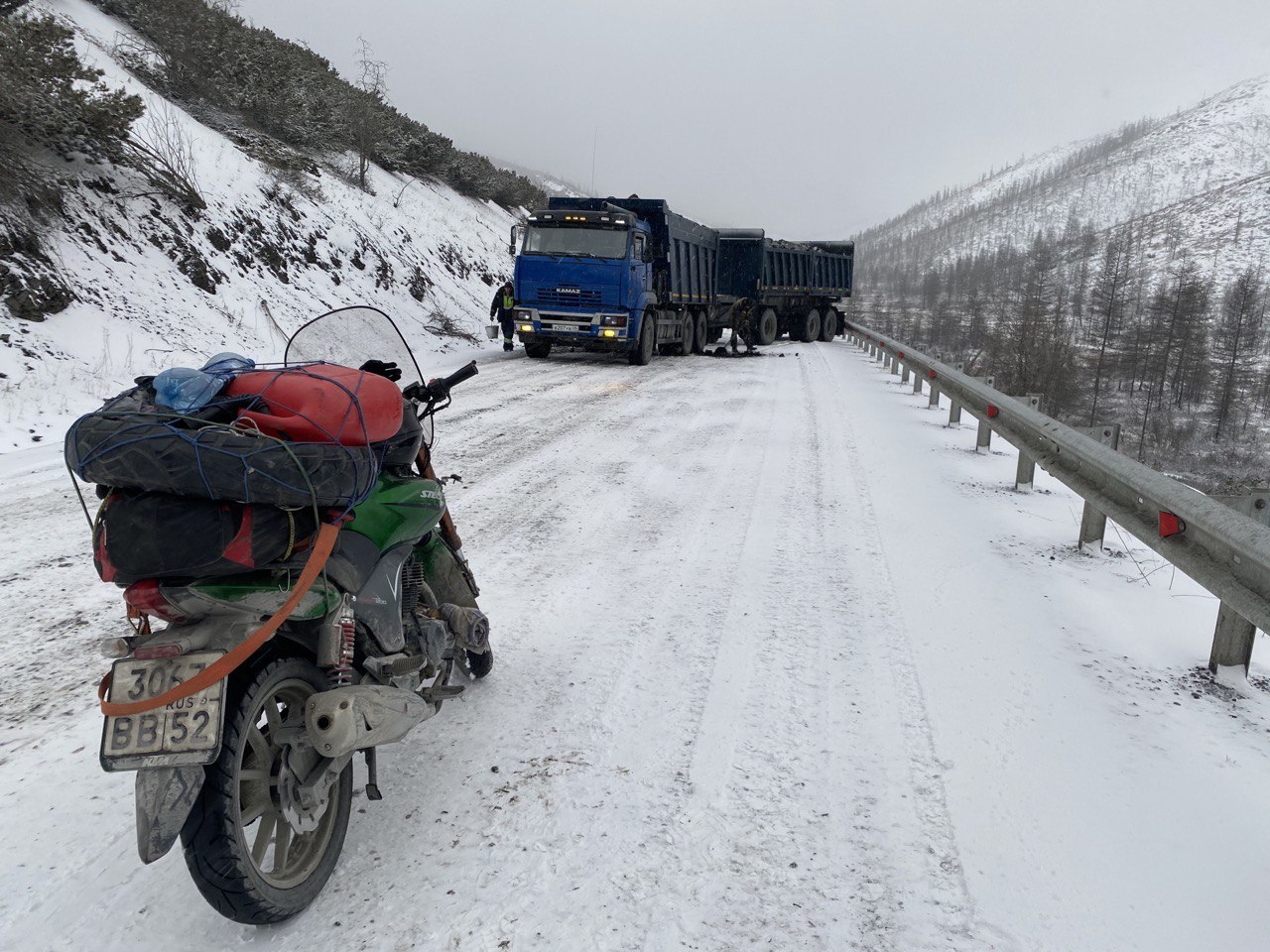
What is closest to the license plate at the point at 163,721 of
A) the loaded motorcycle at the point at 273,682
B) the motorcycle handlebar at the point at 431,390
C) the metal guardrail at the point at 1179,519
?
the loaded motorcycle at the point at 273,682

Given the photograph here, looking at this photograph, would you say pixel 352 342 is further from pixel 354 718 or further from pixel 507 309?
pixel 507 309

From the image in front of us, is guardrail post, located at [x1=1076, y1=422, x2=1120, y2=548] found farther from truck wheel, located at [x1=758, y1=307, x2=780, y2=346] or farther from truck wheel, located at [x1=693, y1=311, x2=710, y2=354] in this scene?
truck wheel, located at [x1=758, y1=307, x2=780, y2=346]

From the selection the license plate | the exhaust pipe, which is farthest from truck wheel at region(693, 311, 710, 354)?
the license plate

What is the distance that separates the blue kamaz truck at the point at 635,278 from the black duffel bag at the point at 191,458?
13641 mm

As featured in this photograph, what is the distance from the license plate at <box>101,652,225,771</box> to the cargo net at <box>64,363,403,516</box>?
1.48 feet

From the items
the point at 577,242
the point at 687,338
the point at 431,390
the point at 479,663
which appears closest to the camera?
the point at 431,390

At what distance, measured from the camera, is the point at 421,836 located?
2.57 m

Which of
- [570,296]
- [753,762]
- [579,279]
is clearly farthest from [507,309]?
[753,762]

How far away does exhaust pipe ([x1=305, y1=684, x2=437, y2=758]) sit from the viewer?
7.43 feet

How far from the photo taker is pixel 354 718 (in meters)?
2.31

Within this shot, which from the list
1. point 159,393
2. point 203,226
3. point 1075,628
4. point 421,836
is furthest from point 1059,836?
point 203,226

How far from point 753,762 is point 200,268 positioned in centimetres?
1328

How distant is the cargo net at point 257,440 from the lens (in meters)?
1.91

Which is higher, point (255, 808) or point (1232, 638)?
point (1232, 638)
